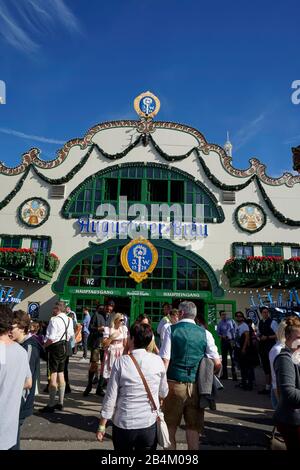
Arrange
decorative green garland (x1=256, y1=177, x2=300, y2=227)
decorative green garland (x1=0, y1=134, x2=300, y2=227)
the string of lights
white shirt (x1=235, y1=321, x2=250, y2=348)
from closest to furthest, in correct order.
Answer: white shirt (x1=235, y1=321, x2=250, y2=348), the string of lights, decorative green garland (x1=256, y1=177, x2=300, y2=227), decorative green garland (x1=0, y1=134, x2=300, y2=227)

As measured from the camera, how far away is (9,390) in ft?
8.68

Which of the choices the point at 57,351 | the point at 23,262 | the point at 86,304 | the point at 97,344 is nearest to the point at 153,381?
the point at 57,351

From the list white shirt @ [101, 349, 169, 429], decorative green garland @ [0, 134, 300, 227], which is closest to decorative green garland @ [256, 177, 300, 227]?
decorative green garland @ [0, 134, 300, 227]

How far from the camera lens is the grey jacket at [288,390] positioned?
2918 mm

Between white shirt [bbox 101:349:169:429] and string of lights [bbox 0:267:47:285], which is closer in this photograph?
white shirt [bbox 101:349:169:429]

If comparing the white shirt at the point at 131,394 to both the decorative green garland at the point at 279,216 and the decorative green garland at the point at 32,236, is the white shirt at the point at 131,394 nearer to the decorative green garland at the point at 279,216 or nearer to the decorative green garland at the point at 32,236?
the decorative green garland at the point at 32,236

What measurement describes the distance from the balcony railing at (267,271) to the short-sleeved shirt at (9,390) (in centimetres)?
1557

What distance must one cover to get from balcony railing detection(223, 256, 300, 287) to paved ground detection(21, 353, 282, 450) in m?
9.92

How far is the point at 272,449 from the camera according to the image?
3242 millimetres

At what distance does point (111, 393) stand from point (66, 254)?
53.7 ft

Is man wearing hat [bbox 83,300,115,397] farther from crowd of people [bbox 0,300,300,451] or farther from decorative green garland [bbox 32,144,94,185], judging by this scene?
decorative green garland [bbox 32,144,94,185]

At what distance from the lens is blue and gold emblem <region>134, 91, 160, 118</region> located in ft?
68.3

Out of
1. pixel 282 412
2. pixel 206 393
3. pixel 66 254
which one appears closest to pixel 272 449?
pixel 282 412
